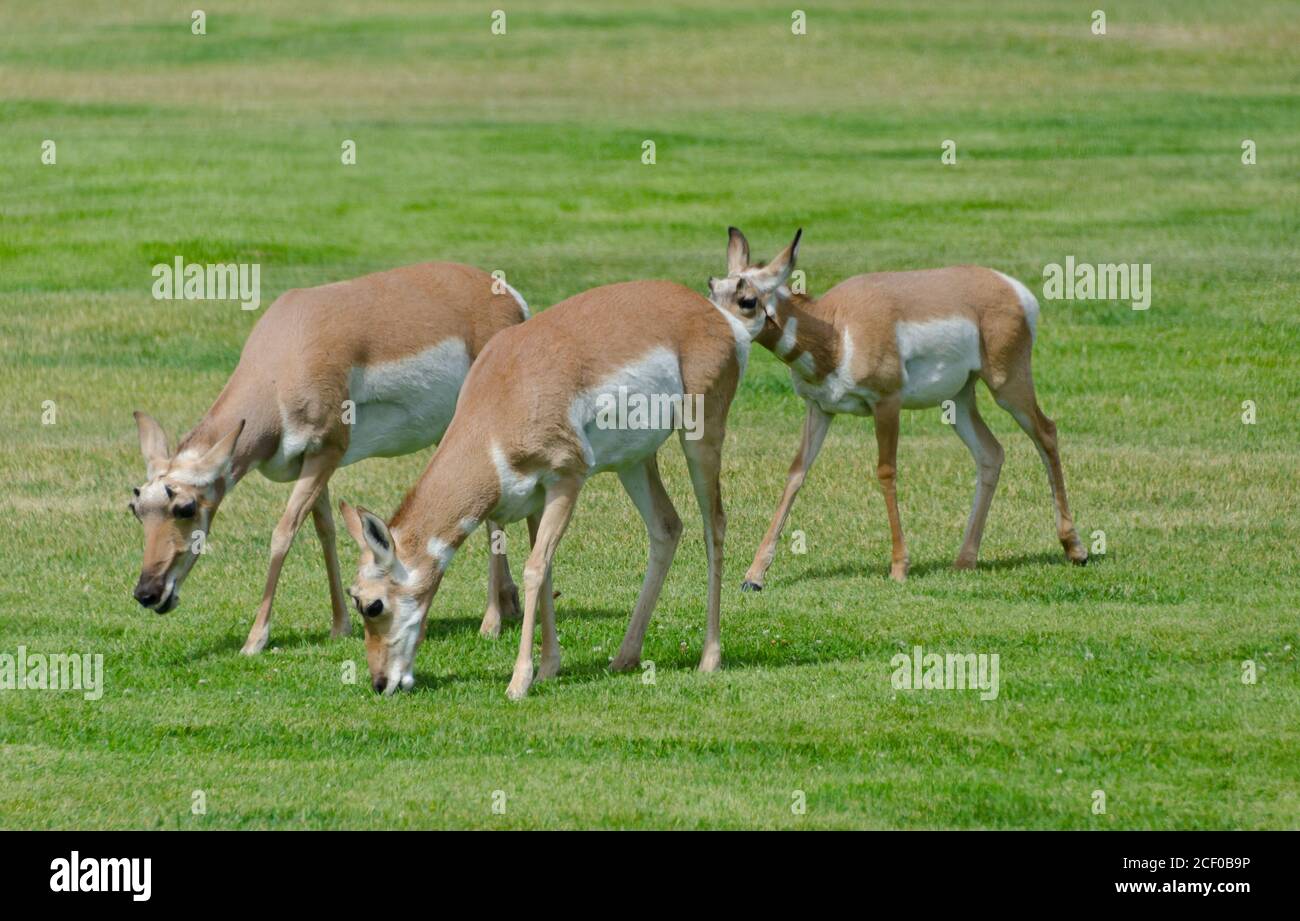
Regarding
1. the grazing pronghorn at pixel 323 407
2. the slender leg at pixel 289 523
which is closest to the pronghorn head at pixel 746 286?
the grazing pronghorn at pixel 323 407

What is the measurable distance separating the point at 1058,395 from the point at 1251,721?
11.9m

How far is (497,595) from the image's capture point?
44.5ft

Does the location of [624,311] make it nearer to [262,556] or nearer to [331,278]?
[262,556]

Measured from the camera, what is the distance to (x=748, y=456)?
2009cm

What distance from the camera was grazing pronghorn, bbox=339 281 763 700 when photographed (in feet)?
37.1

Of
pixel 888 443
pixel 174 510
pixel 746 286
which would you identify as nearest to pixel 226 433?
pixel 174 510

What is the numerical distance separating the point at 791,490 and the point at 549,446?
14.7ft

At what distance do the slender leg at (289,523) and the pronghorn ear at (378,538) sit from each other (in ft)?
6.57

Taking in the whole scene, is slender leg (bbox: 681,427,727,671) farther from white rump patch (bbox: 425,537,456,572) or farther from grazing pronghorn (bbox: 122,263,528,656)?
grazing pronghorn (bbox: 122,263,528,656)

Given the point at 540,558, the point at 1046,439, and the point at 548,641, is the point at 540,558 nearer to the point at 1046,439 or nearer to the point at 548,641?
the point at 548,641

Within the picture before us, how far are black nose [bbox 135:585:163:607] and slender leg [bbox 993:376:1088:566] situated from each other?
6.86 meters

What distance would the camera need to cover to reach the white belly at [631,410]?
456 inches

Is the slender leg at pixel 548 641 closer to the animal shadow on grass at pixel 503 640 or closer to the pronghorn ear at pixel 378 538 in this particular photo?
the animal shadow on grass at pixel 503 640

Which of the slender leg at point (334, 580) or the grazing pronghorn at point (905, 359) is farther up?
the grazing pronghorn at point (905, 359)
